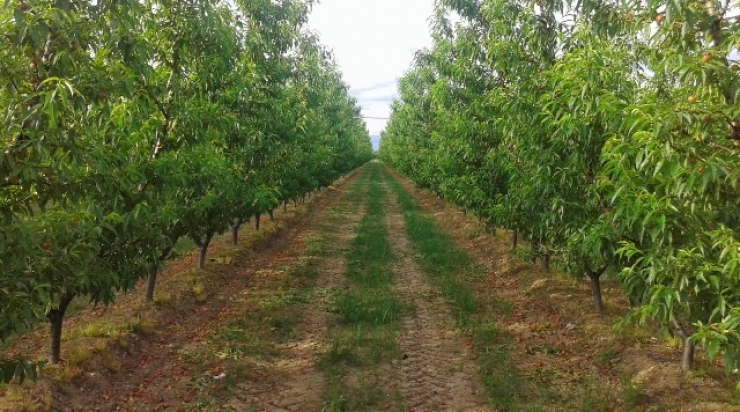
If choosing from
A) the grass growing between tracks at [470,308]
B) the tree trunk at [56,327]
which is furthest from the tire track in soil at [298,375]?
the tree trunk at [56,327]

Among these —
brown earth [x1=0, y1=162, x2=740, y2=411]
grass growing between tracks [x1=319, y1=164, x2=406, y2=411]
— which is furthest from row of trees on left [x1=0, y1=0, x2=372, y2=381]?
grass growing between tracks [x1=319, y1=164, x2=406, y2=411]

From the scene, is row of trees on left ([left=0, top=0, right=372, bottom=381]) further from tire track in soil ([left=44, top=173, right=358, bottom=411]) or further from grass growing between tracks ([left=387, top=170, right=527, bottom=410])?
grass growing between tracks ([left=387, top=170, right=527, bottom=410])

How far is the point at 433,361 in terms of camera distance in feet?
24.7

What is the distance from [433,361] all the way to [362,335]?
143 centimetres

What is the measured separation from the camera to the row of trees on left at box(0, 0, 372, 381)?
139 inches

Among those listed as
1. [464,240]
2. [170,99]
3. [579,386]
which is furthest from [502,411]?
[464,240]

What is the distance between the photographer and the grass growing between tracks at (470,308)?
6629 mm

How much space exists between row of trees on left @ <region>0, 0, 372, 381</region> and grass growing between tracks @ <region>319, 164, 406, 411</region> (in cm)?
290

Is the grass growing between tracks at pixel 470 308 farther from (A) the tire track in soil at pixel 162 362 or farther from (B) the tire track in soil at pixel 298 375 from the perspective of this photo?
(A) the tire track in soil at pixel 162 362

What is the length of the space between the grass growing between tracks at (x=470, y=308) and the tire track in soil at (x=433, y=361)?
0.63 ft

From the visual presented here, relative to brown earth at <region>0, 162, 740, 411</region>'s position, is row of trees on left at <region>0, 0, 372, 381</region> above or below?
above

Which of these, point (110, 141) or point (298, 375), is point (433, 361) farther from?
point (110, 141)

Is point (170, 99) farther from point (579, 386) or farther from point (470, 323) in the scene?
point (579, 386)

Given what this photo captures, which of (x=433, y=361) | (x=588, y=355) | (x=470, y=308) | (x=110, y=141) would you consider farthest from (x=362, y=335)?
(x=110, y=141)
